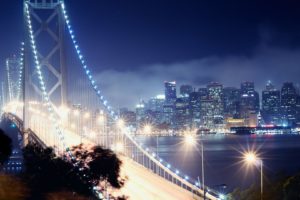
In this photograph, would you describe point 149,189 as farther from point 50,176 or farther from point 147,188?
point 50,176

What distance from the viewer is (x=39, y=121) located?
2686cm

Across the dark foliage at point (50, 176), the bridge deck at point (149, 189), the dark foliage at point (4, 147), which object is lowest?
the bridge deck at point (149, 189)

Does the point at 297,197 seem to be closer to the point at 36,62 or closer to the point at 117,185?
the point at 117,185

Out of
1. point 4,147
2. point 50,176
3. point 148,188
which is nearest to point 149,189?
point 148,188

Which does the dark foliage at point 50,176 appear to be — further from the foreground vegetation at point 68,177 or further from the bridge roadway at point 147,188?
the bridge roadway at point 147,188

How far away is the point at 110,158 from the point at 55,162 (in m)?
2.40

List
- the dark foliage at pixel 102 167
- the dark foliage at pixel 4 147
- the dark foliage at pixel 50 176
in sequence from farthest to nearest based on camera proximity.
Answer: the dark foliage at pixel 50 176
the dark foliage at pixel 102 167
the dark foliage at pixel 4 147

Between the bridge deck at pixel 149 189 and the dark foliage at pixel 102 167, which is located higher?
the dark foliage at pixel 102 167

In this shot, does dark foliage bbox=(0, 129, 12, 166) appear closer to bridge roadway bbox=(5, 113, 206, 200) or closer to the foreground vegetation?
the foreground vegetation

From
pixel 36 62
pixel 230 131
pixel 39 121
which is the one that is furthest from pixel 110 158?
pixel 230 131

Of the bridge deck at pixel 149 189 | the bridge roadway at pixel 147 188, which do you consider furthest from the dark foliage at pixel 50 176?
the bridge deck at pixel 149 189

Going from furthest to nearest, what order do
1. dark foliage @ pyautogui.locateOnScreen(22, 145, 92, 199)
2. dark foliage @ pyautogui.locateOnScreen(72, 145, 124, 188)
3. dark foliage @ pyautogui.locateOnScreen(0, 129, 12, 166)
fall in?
1. dark foliage @ pyautogui.locateOnScreen(22, 145, 92, 199)
2. dark foliage @ pyautogui.locateOnScreen(72, 145, 124, 188)
3. dark foliage @ pyautogui.locateOnScreen(0, 129, 12, 166)

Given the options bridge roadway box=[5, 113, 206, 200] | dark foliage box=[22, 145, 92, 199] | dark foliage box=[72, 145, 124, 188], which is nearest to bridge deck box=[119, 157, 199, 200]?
bridge roadway box=[5, 113, 206, 200]

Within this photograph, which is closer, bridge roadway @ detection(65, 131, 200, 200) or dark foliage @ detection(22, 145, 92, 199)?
dark foliage @ detection(22, 145, 92, 199)
